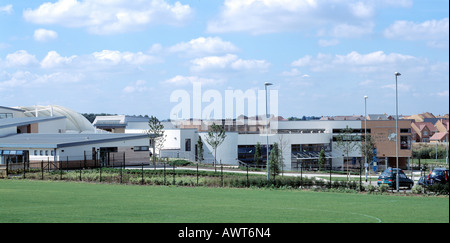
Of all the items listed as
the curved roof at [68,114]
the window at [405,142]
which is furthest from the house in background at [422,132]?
the curved roof at [68,114]

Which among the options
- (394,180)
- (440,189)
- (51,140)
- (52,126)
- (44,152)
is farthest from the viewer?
(52,126)

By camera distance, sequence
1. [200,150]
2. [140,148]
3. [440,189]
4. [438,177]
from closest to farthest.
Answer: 1. [440,189]
2. [438,177]
3. [140,148]
4. [200,150]

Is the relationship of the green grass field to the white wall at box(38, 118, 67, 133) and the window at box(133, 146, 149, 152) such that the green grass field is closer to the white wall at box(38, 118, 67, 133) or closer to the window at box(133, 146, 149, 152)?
the window at box(133, 146, 149, 152)

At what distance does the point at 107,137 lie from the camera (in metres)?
57.0

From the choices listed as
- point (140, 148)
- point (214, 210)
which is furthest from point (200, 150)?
point (214, 210)

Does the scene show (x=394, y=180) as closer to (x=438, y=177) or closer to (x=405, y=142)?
(x=438, y=177)

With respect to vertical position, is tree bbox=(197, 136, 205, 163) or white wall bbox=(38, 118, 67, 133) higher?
white wall bbox=(38, 118, 67, 133)

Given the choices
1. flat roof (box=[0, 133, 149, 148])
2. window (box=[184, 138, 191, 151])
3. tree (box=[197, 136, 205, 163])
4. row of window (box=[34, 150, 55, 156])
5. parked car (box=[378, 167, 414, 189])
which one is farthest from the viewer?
window (box=[184, 138, 191, 151])

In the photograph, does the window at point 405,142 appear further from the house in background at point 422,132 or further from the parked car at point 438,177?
the parked car at point 438,177

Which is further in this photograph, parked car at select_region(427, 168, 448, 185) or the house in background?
the house in background

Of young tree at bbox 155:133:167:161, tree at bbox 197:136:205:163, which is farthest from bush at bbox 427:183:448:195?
tree at bbox 197:136:205:163
